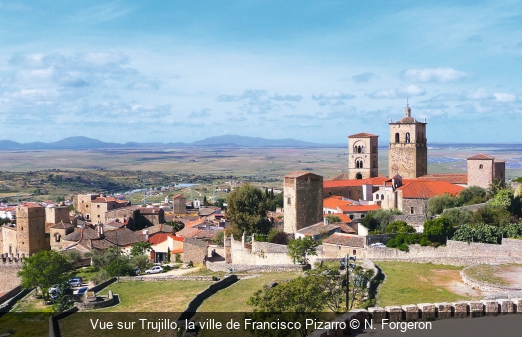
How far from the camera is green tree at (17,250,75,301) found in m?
32.8

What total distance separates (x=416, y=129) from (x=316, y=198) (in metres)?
22.7

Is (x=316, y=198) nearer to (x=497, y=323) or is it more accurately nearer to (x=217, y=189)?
(x=497, y=323)

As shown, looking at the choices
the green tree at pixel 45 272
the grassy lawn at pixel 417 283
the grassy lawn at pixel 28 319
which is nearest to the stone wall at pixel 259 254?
the grassy lawn at pixel 417 283

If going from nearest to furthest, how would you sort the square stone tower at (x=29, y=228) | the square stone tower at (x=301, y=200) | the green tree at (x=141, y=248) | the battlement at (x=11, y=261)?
the square stone tower at (x=301, y=200)
the green tree at (x=141, y=248)
the battlement at (x=11, y=261)
the square stone tower at (x=29, y=228)

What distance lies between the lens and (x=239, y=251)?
35.4 meters

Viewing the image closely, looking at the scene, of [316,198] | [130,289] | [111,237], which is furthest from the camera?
[111,237]

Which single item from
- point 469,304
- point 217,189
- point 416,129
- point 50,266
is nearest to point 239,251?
point 50,266

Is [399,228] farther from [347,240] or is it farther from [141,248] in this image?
[141,248]

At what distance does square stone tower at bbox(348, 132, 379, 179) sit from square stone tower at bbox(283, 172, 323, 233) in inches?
918

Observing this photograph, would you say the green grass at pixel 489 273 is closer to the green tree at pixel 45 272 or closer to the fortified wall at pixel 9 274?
the green tree at pixel 45 272

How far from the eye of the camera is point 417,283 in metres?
22.6

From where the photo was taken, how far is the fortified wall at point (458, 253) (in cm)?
2542

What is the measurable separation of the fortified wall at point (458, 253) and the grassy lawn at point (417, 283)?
2.14 feet

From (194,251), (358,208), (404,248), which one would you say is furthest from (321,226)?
(358,208)
